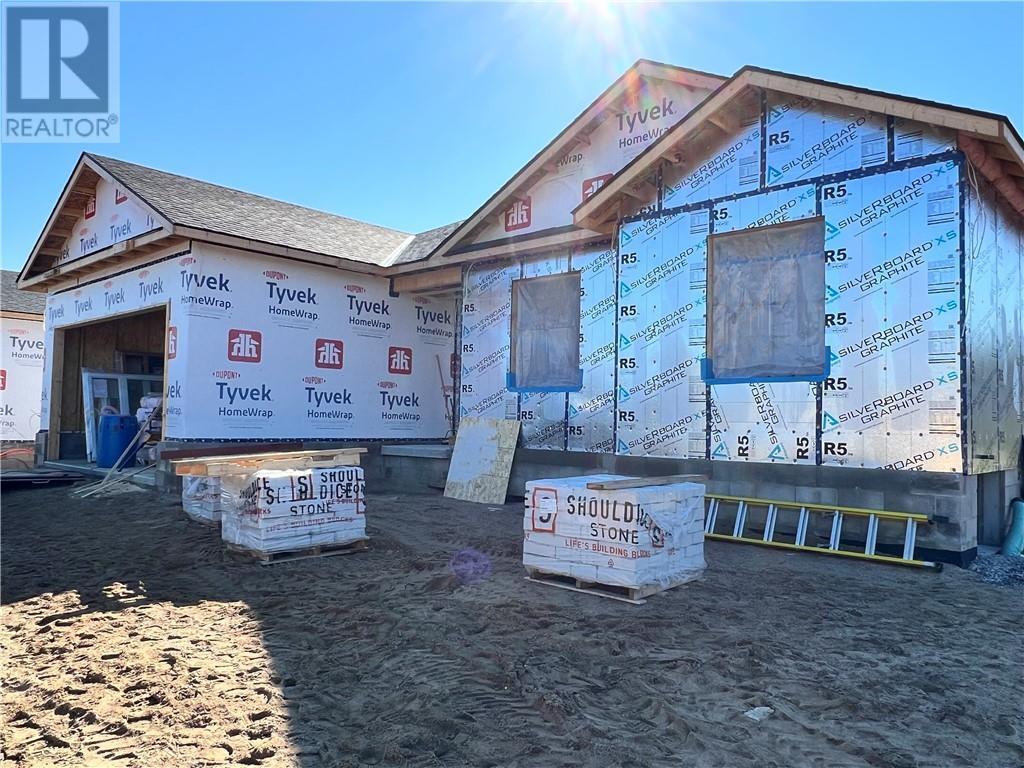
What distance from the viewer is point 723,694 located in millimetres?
3895

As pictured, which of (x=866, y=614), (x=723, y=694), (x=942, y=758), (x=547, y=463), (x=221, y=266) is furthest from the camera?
(x=221, y=266)

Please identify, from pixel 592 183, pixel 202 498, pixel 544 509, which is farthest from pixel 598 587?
pixel 592 183

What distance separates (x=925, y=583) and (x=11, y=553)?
31.8 feet

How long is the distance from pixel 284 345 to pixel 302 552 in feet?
22.6

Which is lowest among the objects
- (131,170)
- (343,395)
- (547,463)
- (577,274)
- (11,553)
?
(11,553)

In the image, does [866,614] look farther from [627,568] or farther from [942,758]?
[942,758]

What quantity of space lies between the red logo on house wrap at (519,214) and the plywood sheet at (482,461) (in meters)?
3.70

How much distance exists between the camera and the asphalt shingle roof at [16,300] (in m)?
21.9

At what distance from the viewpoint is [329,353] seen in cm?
1405

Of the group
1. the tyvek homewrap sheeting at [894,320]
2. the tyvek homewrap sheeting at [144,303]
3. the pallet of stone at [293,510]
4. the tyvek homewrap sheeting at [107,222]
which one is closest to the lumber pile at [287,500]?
the pallet of stone at [293,510]

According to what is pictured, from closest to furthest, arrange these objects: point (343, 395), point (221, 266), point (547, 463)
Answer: point (547, 463), point (221, 266), point (343, 395)

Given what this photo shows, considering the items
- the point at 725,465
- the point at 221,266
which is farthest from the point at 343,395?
the point at 725,465

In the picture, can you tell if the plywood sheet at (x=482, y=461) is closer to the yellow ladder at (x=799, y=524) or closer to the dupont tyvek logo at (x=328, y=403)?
the dupont tyvek logo at (x=328, y=403)

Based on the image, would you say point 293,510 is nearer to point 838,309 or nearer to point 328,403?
point 838,309
